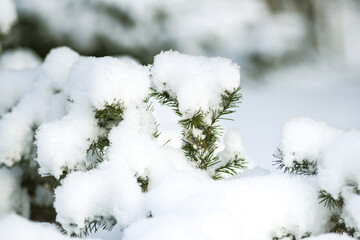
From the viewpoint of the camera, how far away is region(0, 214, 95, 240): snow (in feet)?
2.37

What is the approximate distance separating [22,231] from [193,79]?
65 centimetres

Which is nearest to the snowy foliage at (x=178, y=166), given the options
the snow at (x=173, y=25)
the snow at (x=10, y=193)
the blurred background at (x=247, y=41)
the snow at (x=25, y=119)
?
the snow at (x=25, y=119)

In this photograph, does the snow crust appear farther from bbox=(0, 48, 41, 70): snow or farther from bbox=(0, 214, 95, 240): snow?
bbox=(0, 48, 41, 70): snow

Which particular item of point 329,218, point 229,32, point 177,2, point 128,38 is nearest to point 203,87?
point 329,218

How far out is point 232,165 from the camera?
50.9 inches

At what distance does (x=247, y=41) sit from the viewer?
15.3ft

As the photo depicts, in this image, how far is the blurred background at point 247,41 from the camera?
3.68 metres

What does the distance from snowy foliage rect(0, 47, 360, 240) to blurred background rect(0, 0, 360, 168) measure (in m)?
1.70

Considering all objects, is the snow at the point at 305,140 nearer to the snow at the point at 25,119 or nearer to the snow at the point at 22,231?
the snow at the point at 22,231

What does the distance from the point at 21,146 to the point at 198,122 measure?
1203mm

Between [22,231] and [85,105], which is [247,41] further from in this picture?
[22,231]

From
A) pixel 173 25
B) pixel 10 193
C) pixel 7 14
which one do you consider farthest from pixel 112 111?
pixel 173 25

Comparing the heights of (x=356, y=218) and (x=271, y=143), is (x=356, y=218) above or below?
below

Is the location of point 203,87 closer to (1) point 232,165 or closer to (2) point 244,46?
(1) point 232,165
